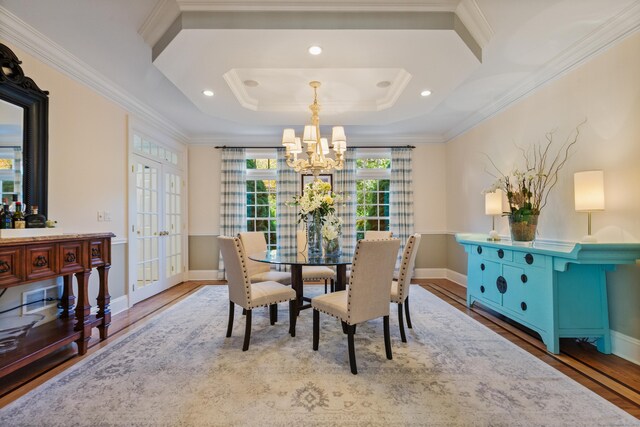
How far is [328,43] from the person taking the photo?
2.46 meters

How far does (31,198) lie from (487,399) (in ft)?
12.3

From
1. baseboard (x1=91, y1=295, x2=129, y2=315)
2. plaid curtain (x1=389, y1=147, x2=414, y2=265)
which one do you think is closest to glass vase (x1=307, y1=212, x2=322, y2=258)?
baseboard (x1=91, y1=295, x2=129, y2=315)

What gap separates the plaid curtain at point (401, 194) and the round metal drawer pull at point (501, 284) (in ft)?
7.78

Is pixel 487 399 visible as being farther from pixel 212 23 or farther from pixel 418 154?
pixel 418 154

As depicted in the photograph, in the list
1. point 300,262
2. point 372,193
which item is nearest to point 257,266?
point 300,262

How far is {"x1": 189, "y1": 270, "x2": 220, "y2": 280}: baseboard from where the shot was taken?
5.59m

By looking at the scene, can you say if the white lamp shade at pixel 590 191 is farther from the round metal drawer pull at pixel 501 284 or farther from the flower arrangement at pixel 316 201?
the flower arrangement at pixel 316 201

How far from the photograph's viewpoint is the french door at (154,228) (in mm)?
4043

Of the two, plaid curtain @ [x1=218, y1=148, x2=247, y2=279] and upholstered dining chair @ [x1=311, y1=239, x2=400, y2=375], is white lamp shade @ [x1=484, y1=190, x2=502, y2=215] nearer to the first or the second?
upholstered dining chair @ [x1=311, y1=239, x2=400, y2=375]

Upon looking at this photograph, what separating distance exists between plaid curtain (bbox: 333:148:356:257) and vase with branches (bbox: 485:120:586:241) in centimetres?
250

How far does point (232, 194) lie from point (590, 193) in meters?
4.94

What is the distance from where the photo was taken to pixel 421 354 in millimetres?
2461

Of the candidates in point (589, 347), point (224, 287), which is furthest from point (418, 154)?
point (224, 287)

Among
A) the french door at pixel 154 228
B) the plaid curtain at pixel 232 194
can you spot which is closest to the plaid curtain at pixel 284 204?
the plaid curtain at pixel 232 194
